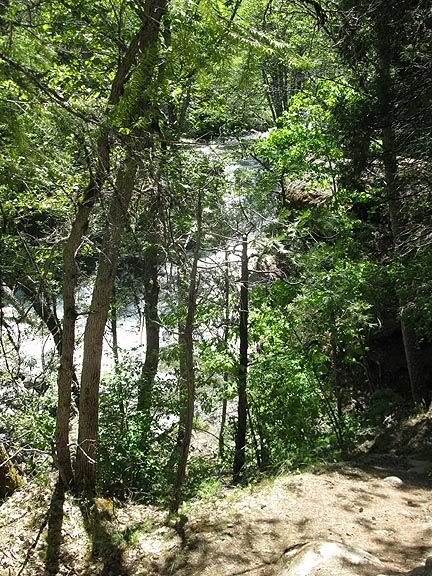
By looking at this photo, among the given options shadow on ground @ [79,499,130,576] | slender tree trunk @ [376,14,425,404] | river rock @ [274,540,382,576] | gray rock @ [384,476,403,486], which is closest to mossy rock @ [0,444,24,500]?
shadow on ground @ [79,499,130,576]

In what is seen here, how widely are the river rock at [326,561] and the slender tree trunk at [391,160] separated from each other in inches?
206

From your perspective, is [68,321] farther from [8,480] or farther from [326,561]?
[326,561]

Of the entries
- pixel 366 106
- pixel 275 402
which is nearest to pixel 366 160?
pixel 366 106

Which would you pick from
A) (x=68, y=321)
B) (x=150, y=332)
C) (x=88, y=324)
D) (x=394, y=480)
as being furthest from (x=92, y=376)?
(x=150, y=332)

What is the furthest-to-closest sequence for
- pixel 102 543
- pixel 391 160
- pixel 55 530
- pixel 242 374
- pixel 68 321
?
pixel 391 160, pixel 242 374, pixel 68 321, pixel 55 530, pixel 102 543

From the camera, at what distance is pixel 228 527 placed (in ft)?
19.8

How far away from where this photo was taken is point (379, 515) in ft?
20.3

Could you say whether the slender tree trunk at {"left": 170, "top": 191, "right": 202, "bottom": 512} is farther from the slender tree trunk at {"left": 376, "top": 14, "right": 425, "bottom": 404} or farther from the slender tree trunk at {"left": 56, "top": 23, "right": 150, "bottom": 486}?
the slender tree trunk at {"left": 376, "top": 14, "right": 425, "bottom": 404}

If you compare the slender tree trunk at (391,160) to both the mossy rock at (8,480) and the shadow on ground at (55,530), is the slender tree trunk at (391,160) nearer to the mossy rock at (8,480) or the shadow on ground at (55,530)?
the shadow on ground at (55,530)

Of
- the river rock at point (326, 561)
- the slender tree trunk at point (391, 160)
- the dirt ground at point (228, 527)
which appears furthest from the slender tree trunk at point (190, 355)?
the slender tree trunk at point (391, 160)

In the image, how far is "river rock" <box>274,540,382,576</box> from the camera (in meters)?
4.45

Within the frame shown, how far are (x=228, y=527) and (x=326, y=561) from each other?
173 centimetres

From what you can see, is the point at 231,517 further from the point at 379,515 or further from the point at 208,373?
the point at 208,373

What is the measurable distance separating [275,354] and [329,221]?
13.6ft
